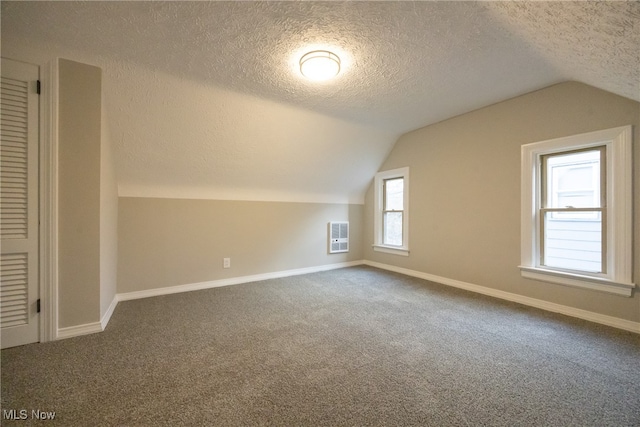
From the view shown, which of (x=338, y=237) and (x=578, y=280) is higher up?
(x=338, y=237)

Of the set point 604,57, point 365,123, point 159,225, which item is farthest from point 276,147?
point 604,57

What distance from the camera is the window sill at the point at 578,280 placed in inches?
86.8

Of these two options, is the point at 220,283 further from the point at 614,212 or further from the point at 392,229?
the point at 614,212

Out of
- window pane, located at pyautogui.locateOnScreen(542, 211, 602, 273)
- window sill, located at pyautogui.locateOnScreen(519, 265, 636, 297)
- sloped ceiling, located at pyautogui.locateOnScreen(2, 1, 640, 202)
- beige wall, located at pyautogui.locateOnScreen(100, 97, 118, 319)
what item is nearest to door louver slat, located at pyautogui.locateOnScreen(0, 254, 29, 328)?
beige wall, located at pyautogui.locateOnScreen(100, 97, 118, 319)

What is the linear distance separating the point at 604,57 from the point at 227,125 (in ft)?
10.4

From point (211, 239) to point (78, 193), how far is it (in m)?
1.59

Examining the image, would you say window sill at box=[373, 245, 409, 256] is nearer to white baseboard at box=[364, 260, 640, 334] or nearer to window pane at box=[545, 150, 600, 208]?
white baseboard at box=[364, 260, 640, 334]

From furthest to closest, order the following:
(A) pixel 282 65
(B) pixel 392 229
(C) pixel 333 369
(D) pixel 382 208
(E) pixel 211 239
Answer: (D) pixel 382 208
(B) pixel 392 229
(E) pixel 211 239
(A) pixel 282 65
(C) pixel 333 369

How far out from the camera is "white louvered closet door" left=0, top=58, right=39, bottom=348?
1805 millimetres

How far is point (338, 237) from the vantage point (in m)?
4.60

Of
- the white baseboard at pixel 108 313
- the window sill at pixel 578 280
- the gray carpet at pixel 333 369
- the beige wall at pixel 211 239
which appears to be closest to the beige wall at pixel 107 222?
the white baseboard at pixel 108 313

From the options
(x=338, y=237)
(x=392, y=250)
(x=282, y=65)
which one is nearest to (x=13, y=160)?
(x=282, y=65)

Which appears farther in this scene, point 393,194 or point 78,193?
point 393,194

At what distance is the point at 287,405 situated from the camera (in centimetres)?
132
